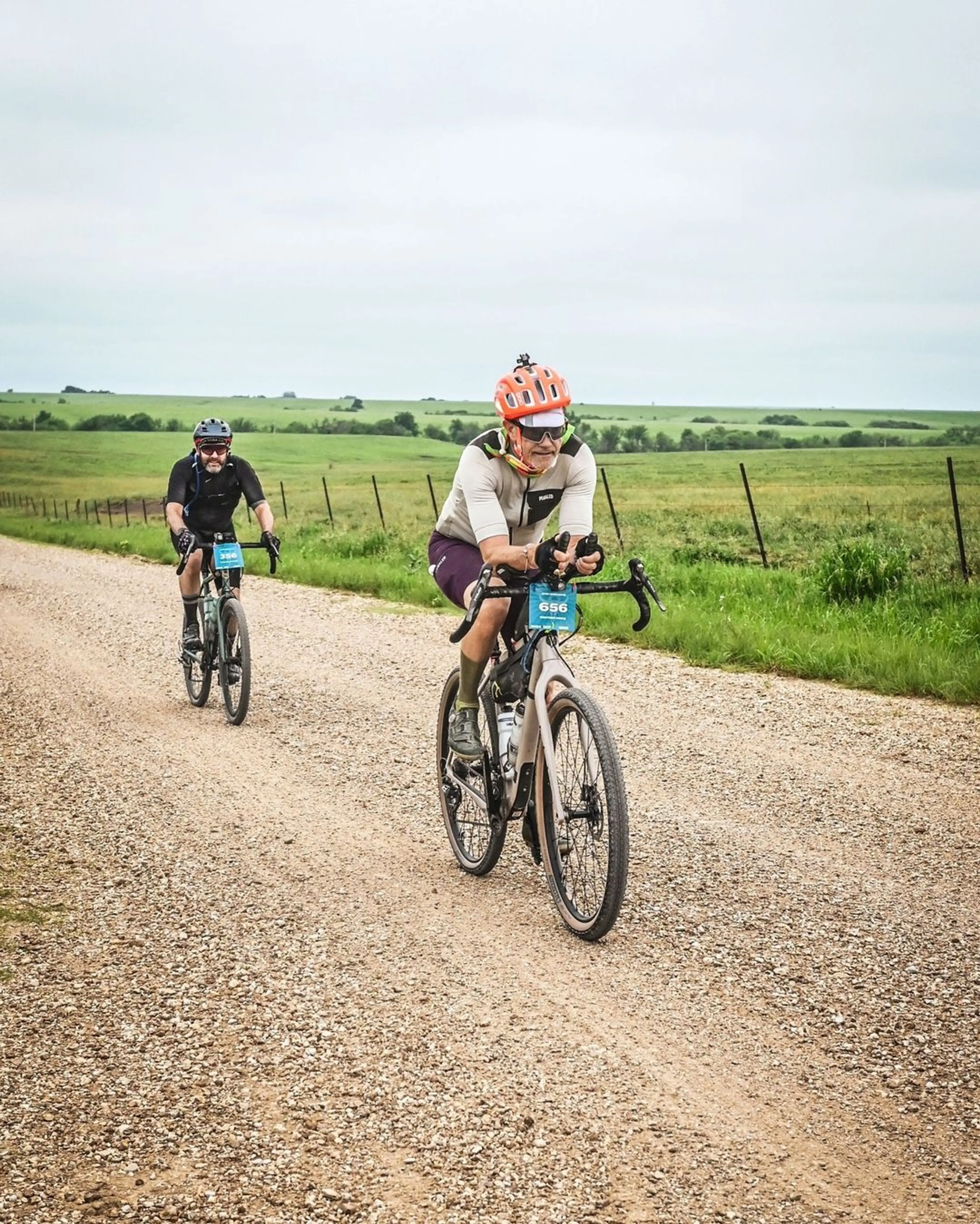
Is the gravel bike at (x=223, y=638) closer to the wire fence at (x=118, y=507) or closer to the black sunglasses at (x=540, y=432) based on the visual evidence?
the black sunglasses at (x=540, y=432)

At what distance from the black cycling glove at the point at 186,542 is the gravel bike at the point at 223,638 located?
0.08 ft

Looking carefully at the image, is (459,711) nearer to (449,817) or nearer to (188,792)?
(449,817)

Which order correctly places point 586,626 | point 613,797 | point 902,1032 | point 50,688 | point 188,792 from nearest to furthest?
point 902,1032 → point 613,797 → point 188,792 → point 50,688 → point 586,626

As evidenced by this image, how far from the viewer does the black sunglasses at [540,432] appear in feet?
16.1

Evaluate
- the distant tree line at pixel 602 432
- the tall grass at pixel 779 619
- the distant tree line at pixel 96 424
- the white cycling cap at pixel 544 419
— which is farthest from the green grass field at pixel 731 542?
the distant tree line at pixel 96 424

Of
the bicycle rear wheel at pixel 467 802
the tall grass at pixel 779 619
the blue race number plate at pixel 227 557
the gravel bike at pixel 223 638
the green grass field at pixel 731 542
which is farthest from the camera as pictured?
the green grass field at pixel 731 542

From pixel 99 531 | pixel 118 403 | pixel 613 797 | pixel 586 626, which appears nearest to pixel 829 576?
pixel 586 626

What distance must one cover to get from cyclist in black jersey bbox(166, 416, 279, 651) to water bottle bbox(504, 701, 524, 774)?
474cm

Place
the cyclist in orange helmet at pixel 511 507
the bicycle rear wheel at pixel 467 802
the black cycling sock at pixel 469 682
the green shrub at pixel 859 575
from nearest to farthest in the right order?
1. the cyclist in orange helmet at pixel 511 507
2. the black cycling sock at pixel 469 682
3. the bicycle rear wheel at pixel 467 802
4. the green shrub at pixel 859 575

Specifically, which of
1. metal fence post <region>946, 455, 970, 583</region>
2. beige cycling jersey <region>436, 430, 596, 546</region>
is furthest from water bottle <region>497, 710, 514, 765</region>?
metal fence post <region>946, 455, 970, 583</region>

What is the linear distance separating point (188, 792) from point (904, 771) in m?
4.49

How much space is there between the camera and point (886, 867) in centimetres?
567

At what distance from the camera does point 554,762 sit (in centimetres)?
492

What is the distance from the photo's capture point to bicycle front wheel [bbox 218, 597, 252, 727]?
9039mm
